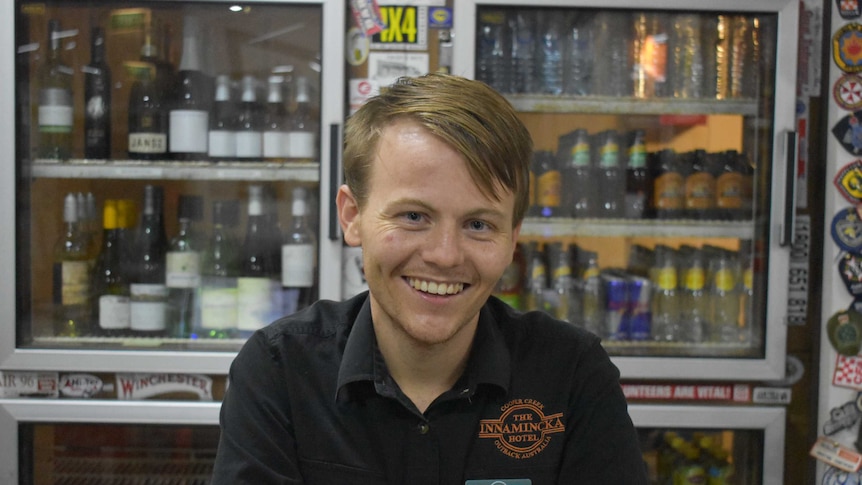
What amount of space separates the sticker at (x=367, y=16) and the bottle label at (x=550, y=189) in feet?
2.22

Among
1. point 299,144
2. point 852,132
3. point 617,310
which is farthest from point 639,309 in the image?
point 299,144

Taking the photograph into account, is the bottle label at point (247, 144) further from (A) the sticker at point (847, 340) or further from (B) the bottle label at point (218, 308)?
(A) the sticker at point (847, 340)

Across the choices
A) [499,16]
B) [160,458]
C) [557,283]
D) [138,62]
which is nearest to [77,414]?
[160,458]

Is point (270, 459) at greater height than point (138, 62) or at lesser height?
lesser

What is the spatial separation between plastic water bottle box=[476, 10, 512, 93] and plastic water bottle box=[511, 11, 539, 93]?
0.07 feet

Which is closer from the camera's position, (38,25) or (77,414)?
(77,414)

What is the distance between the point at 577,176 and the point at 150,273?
1.36 m

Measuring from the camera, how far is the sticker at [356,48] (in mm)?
2066

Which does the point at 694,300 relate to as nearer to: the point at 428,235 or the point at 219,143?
the point at 219,143

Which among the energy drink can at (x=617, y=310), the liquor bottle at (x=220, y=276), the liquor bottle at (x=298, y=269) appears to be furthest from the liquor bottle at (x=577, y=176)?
the liquor bottle at (x=220, y=276)

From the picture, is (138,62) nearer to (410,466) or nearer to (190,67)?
(190,67)

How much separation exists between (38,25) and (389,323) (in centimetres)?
171

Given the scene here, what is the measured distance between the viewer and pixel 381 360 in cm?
107

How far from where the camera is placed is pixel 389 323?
3.50 feet
